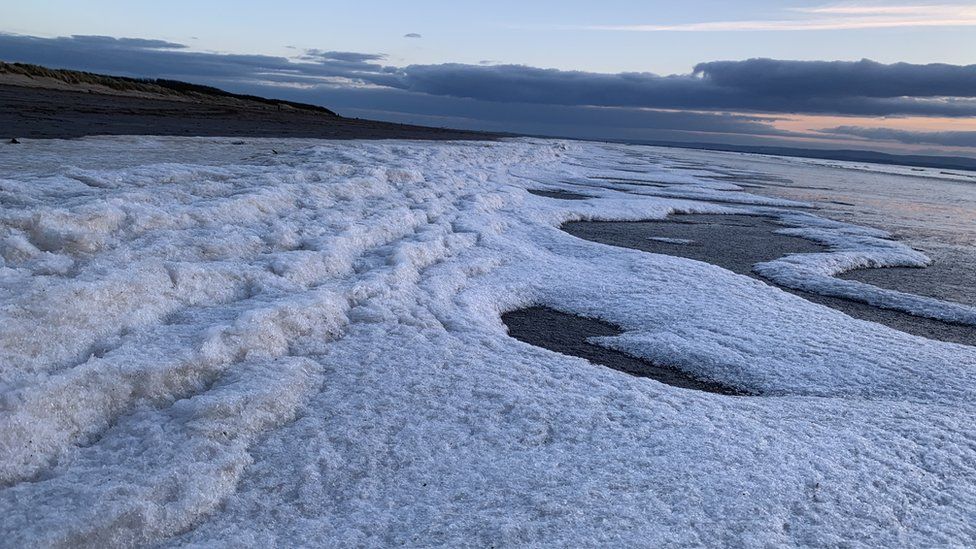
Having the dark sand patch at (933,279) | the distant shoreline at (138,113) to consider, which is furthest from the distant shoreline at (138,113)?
the dark sand patch at (933,279)

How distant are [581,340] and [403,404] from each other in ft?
4.39

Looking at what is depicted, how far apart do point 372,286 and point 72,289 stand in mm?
1398

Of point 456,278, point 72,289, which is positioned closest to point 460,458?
point 72,289

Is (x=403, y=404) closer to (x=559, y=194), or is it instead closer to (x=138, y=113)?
(x=559, y=194)

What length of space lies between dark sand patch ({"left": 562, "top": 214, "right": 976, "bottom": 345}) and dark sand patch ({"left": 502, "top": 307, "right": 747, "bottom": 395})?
1777 mm

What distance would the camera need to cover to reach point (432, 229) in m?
5.62

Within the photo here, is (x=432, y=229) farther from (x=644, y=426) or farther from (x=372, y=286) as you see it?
(x=644, y=426)

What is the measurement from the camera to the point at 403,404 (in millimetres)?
2406

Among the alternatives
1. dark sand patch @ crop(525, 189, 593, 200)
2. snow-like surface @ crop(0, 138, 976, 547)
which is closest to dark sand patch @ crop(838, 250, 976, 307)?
snow-like surface @ crop(0, 138, 976, 547)

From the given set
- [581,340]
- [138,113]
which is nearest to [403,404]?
[581,340]

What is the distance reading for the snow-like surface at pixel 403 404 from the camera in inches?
70.2

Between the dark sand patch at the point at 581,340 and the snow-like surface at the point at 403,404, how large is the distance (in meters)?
0.10

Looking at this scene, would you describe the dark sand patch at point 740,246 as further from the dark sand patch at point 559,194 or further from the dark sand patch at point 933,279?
the dark sand patch at point 559,194

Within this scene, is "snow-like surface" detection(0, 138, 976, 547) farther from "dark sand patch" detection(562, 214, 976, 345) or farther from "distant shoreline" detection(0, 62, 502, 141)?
"distant shoreline" detection(0, 62, 502, 141)
